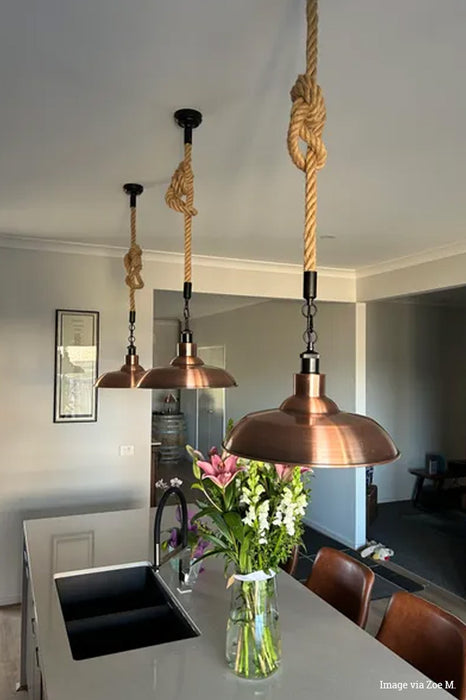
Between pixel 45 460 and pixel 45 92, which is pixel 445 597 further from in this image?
pixel 45 92

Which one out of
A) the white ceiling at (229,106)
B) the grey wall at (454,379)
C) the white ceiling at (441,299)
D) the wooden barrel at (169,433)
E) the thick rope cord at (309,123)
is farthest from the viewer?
the wooden barrel at (169,433)

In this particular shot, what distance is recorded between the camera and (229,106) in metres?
1.76

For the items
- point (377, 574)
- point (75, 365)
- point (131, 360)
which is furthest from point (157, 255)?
point (377, 574)

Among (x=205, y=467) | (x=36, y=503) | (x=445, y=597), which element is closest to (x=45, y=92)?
(x=205, y=467)

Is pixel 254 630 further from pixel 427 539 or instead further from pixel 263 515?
pixel 427 539

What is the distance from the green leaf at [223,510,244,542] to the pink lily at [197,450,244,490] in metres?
0.08

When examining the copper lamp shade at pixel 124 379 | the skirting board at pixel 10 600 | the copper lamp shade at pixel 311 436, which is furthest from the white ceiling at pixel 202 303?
the copper lamp shade at pixel 311 436

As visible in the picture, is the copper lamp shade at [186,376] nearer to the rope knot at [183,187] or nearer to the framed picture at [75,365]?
the rope knot at [183,187]

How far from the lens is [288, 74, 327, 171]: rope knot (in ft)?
3.42

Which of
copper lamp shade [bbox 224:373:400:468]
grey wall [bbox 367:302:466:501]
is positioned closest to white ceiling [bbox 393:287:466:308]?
grey wall [bbox 367:302:466:501]

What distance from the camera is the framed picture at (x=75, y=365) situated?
3.88 metres

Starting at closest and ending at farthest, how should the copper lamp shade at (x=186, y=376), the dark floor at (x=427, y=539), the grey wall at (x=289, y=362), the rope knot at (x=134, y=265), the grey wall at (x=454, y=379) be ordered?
the copper lamp shade at (x=186, y=376) < the rope knot at (x=134, y=265) < the dark floor at (x=427, y=539) < the grey wall at (x=289, y=362) < the grey wall at (x=454, y=379)

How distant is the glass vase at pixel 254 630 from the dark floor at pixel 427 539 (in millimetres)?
3072

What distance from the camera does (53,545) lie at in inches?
96.3
